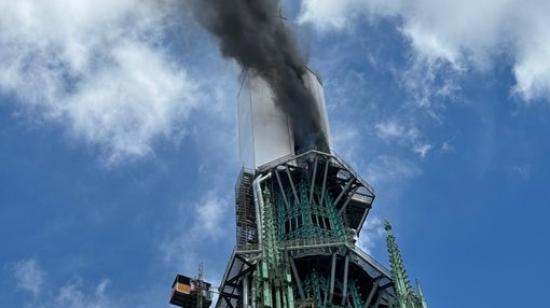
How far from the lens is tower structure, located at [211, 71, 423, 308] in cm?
7131

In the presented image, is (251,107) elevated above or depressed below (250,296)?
above

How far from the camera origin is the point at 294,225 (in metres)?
80.6

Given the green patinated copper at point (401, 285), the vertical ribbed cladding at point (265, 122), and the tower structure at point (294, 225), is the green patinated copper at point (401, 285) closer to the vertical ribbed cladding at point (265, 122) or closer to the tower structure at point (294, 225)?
the tower structure at point (294, 225)

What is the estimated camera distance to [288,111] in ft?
306

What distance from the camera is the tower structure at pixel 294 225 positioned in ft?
234

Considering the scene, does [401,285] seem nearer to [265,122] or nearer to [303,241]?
[303,241]

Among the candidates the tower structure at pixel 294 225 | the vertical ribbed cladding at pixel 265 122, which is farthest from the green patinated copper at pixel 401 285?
the vertical ribbed cladding at pixel 265 122

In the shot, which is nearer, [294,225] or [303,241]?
[303,241]

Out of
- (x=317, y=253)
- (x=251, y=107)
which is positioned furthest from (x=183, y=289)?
(x=251, y=107)

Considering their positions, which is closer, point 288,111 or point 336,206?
point 336,206

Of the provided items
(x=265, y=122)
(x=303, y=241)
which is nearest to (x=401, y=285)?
(x=303, y=241)

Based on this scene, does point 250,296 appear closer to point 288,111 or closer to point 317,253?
point 317,253

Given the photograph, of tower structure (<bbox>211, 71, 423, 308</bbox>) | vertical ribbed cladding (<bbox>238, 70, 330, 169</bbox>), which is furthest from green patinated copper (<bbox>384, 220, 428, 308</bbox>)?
vertical ribbed cladding (<bbox>238, 70, 330, 169</bbox>)

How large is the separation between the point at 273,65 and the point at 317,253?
31582mm
